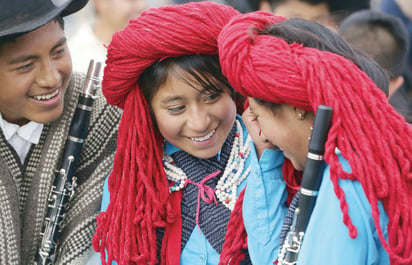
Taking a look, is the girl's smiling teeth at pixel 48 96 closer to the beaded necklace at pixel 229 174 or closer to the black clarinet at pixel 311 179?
the beaded necklace at pixel 229 174

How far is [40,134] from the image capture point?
7.71 feet

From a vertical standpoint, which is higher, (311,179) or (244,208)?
(311,179)

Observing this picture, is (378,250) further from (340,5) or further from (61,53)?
(340,5)

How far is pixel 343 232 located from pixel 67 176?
119 cm

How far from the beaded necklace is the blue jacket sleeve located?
15cm

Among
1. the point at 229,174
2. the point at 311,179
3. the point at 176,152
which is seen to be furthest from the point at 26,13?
the point at 311,179

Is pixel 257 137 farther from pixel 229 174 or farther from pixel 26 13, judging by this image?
pixel 26 13

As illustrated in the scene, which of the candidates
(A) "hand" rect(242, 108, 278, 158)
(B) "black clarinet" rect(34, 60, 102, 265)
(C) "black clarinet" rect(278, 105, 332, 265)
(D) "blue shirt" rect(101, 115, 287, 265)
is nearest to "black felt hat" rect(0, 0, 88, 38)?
(B) "black clarinet" rect(34, 60, 102, 265)

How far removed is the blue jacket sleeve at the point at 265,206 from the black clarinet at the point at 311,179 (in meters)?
0.22

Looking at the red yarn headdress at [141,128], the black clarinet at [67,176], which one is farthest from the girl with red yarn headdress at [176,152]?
the black clarinet at [67,176]

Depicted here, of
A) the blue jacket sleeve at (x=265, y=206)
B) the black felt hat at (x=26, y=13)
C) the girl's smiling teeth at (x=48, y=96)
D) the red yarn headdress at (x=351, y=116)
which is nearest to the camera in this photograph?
the red yarn headdress at (x=351, y=116)

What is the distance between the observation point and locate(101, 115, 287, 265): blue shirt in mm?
1897

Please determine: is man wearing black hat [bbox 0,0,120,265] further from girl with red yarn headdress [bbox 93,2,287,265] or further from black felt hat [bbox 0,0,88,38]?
girl with red yarn headdress [bbox 93,2,287,265]

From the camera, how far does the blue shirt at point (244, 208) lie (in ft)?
6.23
